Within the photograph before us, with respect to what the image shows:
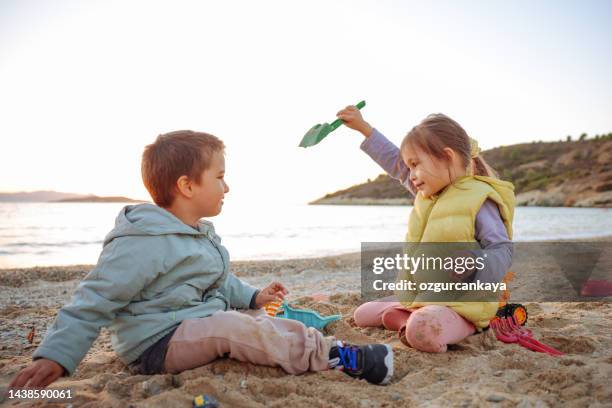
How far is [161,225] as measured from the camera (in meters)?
2.07

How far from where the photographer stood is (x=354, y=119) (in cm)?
317

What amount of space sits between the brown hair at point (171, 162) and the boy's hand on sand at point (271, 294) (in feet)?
2.42

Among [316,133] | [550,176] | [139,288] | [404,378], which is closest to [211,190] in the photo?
[139,288]

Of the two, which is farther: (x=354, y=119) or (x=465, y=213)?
(x=354, y=119)

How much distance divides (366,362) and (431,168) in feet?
4.08

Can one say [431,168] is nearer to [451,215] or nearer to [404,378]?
[451,215]

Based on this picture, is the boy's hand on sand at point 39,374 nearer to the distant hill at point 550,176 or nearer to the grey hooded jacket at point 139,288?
the grey hooded jacket at point 139,288

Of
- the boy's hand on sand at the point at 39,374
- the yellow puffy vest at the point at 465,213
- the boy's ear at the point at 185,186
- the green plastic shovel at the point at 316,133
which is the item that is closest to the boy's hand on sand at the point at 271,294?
the boy's ear at the point at 185,186

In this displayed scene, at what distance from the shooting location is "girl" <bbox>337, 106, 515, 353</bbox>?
7.98 feet

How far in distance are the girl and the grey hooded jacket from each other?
→ 3.77ft

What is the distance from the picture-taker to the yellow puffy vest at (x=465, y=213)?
2576mm

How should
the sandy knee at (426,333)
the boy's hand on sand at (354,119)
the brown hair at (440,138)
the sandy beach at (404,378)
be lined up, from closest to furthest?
the sandy beach at (404,378)
the sandy knee at (426,333)
the brown hair at (440,138)
the boy's hand on sand at (354,119)

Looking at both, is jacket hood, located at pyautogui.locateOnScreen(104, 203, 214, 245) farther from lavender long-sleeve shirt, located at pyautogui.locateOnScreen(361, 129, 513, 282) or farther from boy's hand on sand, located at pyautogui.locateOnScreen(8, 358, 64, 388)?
lavender long-sleeve shirt, located at pyautogui.locateOnScreen(361, 129, 513, 282)

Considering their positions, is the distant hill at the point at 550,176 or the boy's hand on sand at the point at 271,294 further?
the distant hill at the point at 550,176
